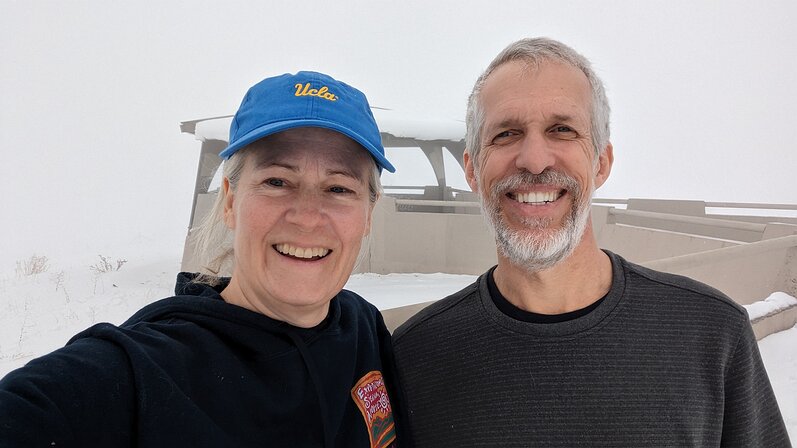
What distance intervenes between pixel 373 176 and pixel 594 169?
3.09 ft

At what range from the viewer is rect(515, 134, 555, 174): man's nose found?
6.51ft

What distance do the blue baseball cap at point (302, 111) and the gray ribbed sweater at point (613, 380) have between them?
2.90ft

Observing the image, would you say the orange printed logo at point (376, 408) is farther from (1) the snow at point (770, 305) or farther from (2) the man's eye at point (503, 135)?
(1) the snow at point (770, 305)

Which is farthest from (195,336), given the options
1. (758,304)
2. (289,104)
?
(758,304)

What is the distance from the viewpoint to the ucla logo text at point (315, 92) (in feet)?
5.69

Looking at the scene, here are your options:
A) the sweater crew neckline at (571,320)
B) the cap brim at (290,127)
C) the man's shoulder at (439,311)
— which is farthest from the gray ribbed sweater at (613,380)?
the cap brim at (290,127)

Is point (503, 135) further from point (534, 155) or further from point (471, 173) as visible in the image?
point (471, 173)

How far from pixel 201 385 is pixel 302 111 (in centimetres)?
89

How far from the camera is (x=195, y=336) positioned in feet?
4.82

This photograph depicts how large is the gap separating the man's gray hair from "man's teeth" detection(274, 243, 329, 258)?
864 mm

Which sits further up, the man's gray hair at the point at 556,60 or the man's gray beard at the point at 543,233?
the man's gray hair at the point at 556,60

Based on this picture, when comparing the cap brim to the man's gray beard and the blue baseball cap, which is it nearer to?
the blue baseball cap

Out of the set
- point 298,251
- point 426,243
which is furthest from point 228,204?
point 426,243

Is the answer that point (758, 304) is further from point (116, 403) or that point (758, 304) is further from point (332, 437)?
point (116, 403)
